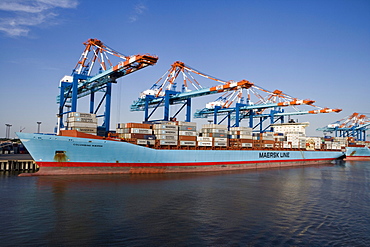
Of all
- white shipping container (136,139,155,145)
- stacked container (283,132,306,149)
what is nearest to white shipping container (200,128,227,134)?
white shipping container (136,139,155,145)

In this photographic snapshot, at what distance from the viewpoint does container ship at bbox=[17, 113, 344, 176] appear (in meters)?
29.7

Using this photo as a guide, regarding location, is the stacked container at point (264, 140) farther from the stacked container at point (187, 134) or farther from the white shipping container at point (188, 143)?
the white shipping container at point (188, 143)

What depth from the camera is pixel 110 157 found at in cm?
3241

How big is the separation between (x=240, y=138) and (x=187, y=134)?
13945mm

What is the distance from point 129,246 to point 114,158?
21947mm

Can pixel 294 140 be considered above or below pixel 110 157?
above

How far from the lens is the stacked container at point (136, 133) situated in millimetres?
35750

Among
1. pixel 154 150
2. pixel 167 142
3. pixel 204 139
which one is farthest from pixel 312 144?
pixel 154 150

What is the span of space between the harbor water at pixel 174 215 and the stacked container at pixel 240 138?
23.1m

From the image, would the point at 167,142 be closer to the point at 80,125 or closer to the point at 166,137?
the point at 166,137

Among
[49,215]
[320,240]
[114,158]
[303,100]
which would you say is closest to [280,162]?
[303,100]

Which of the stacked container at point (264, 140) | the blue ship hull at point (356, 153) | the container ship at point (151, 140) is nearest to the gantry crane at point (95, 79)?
the container ship at point (151, 140)

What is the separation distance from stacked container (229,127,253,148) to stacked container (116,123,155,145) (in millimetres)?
17647

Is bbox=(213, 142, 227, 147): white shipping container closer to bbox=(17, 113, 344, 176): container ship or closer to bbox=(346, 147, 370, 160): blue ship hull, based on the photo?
bbox=(17, 113, 344, 176): container ship
